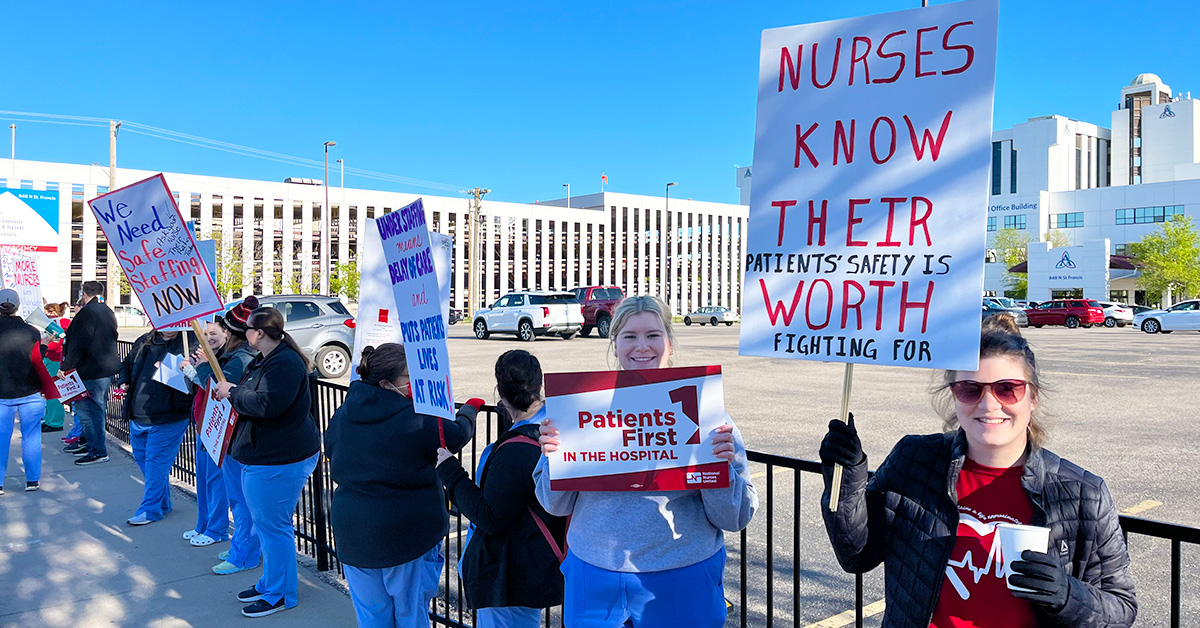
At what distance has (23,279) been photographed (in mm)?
13352

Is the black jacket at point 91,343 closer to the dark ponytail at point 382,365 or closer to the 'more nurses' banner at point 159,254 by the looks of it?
the 'more nurses' banner at point 159,254

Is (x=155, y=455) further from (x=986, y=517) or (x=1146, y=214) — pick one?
(x=1146, y=214)

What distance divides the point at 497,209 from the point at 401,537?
80.6 metres

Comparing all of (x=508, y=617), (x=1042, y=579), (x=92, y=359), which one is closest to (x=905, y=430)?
(x=508, y=617)

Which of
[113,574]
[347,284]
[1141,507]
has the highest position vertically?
[347,284]

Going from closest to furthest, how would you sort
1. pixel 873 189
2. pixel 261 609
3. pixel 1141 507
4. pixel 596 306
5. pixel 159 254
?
pixel 873 189, pixel 261 609, pixel 159 254, pixel 1141 507, pixel 596 306

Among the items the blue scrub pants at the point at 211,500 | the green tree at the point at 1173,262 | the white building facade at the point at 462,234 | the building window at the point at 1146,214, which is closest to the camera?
the blue scrub pants at the point at 211,500

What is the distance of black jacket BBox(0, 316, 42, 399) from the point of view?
6973 millimetres

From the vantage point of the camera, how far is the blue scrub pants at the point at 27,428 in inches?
279

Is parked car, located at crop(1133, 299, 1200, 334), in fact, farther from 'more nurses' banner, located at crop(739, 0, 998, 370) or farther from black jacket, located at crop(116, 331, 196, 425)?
'more nurses' banner, located at crop(739, 0, 998, 370)

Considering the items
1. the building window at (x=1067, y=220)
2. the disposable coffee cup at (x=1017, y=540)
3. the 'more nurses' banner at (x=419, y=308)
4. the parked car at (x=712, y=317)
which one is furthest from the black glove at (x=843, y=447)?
the building window at (x=1067, y=220)

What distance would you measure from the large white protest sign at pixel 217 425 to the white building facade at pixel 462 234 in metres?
41.3

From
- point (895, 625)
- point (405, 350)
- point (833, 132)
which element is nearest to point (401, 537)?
point (405, 350)

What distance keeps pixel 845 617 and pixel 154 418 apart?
16.6 feet
